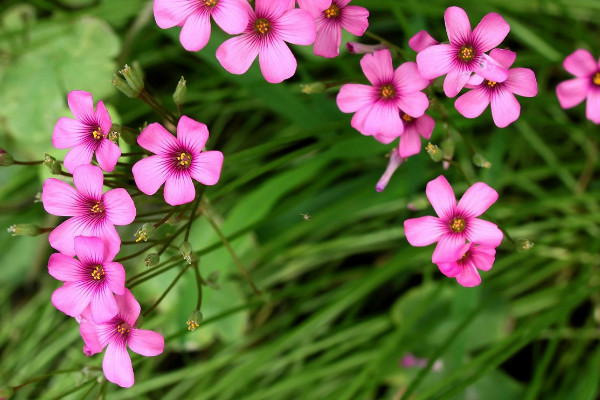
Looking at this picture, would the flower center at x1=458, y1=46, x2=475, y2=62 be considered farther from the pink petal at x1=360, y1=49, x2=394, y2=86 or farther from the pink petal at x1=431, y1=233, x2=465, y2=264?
the pink petal at x1=431, y1=233, x2=465, y2=264

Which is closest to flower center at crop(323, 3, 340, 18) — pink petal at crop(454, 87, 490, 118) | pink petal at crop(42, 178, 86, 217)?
pink petal at crop(454, 87, 490, 118)

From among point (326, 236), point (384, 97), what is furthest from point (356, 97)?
point (326, 236)

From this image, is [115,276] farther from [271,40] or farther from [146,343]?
[271,40]

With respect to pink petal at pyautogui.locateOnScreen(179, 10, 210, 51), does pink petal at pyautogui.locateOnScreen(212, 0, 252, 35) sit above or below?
below

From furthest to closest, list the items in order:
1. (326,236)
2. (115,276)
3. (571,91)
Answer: (326,236) < (571,91) < (115,276)

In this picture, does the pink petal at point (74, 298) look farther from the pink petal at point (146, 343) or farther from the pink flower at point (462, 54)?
the pink flower at point (462, 54)
